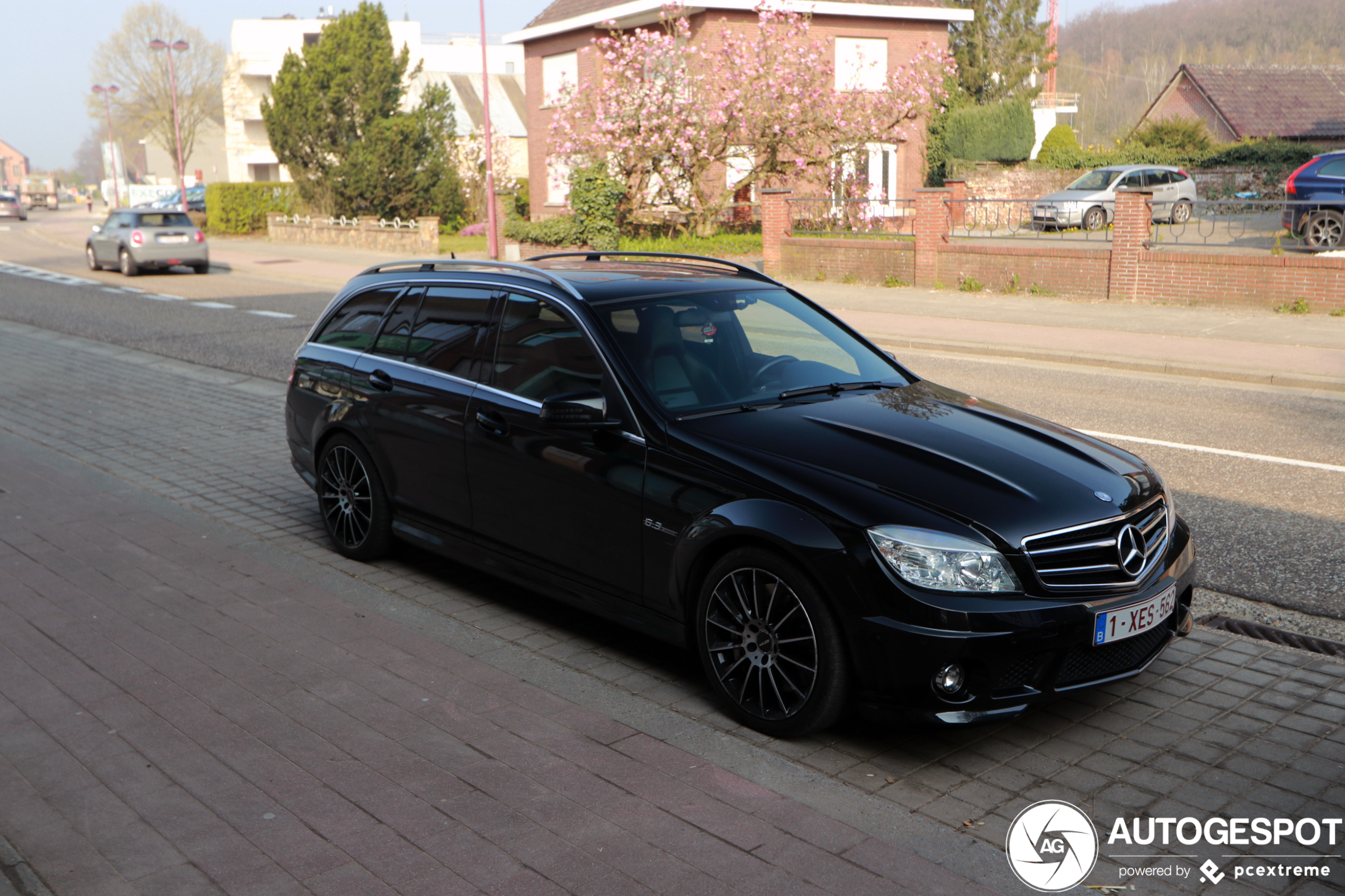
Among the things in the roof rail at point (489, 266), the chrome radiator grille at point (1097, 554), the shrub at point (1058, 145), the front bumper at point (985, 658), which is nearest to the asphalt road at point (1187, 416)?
the chrome radiator grille at point (1097, 554)

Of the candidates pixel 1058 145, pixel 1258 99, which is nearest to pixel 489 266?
pixel 1058 145

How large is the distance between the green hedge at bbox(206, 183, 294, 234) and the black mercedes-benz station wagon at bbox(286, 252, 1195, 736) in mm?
41262

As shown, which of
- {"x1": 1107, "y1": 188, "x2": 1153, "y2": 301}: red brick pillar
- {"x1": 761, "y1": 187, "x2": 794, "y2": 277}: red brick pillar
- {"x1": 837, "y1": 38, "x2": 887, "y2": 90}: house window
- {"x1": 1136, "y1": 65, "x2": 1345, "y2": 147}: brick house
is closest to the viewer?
{"x1": 1107, "y1": 188, "x2": 1153, "y2": 301}: red brick pillar

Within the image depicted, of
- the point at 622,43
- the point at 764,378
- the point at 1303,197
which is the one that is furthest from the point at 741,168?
the point at 764,378

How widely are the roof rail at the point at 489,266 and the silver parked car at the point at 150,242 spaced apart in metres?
23.2

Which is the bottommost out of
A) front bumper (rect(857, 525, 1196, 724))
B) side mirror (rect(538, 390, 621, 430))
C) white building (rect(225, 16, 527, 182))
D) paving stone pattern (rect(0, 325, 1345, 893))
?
paving stone pattern (rect(0, 325, 1345, 893))

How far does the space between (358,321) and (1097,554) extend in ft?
13.6

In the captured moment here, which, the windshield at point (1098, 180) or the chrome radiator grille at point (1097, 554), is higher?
the windshield at point (1098, 180)

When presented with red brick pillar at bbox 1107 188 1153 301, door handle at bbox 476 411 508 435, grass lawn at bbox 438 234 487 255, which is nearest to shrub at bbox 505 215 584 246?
grass lawn at bbox 438 234 487 255

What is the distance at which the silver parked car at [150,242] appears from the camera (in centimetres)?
2714

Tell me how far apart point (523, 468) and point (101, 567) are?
2.75m

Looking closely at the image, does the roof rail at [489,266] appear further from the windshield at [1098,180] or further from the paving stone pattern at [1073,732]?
the windshield at [1098,180]

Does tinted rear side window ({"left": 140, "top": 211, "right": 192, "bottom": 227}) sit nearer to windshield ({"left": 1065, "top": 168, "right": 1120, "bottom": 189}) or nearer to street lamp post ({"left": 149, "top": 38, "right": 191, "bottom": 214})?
street lamp post ({"left": 149, "top": 38, "right": 191, "bottom": 214})

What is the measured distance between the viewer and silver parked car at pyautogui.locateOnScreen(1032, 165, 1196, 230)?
719 inches
